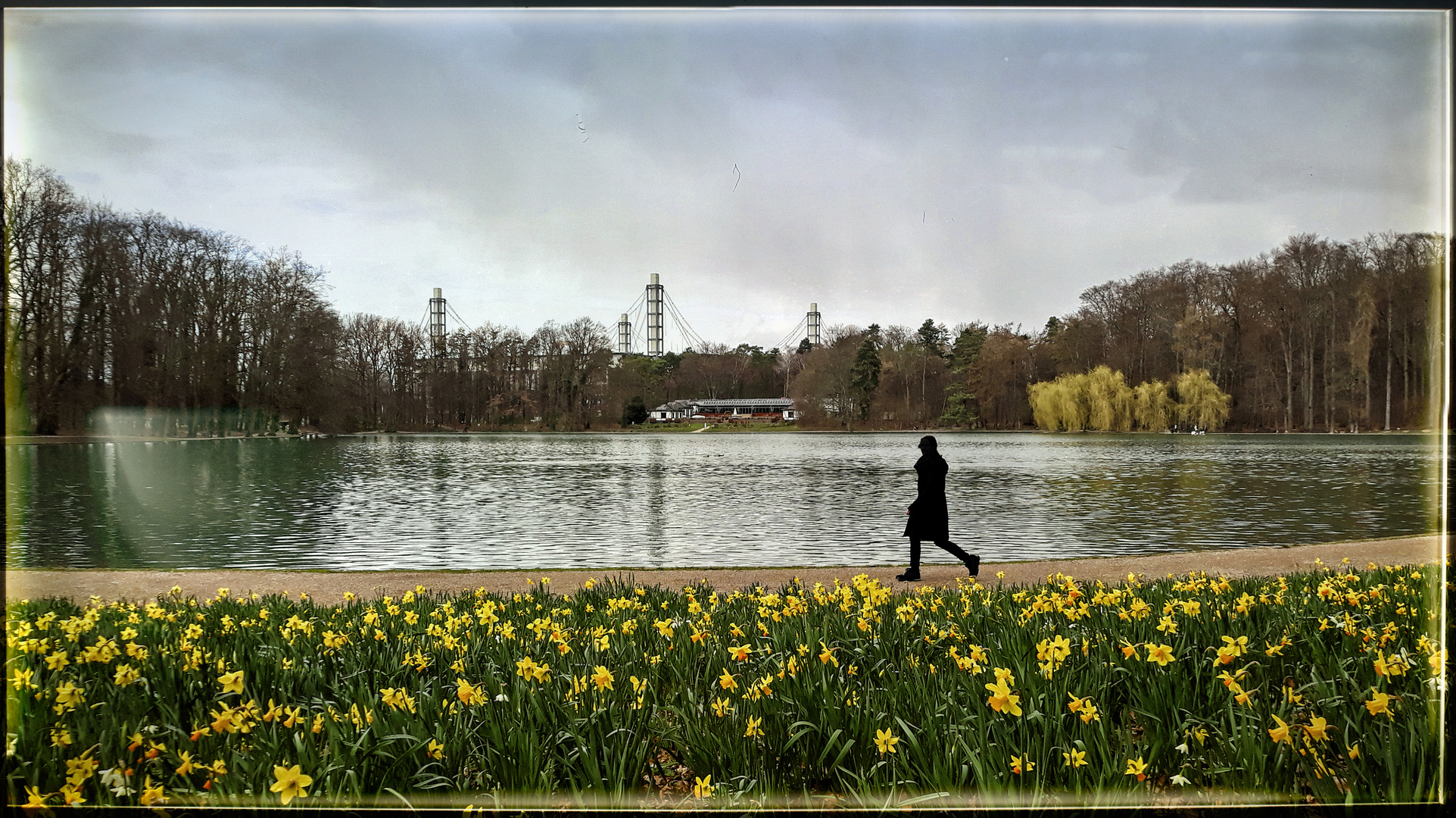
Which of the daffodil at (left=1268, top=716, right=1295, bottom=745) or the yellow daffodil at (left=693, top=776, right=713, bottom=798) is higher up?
the daffodil at (left=1268, top=716, right=1295, bottom=745)

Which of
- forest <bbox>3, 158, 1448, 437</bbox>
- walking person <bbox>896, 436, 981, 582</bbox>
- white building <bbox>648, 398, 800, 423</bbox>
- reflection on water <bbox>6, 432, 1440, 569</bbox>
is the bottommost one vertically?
reflection on water <bbox>6, 432, 1440, 569</bbox>

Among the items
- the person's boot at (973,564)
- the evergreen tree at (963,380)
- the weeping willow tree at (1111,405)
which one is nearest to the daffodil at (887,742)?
the person's boot at (973,564)

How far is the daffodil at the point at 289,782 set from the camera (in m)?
1.31

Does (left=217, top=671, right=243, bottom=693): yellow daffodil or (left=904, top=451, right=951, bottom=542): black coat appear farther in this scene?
(left=904, top=451, right=951, bottom=542): black coat

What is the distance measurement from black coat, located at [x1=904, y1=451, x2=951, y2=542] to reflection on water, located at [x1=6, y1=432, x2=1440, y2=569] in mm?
2790

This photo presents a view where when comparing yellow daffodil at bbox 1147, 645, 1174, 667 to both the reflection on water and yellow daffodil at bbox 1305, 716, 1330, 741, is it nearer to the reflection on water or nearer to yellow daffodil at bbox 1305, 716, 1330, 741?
yellow daffodil at bbox 1305, 716, 1330, 741

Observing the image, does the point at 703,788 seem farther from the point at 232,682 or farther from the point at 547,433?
the point at 547,433

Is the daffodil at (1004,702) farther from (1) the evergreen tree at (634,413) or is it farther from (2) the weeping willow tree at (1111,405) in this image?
(2) the weeping willow tree at (1111,405)

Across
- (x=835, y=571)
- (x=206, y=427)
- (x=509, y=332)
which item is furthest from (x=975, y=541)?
(x=206, y=427)

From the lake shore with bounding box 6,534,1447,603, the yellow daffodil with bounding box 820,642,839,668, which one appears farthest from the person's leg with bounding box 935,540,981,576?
the yellow daffodil with bounding box 820,642,839,668

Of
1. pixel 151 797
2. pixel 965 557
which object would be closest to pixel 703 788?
pixel 151 797

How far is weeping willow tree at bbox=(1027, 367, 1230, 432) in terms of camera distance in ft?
89.2

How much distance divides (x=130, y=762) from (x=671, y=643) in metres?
1.45

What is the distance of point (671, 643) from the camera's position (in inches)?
102
